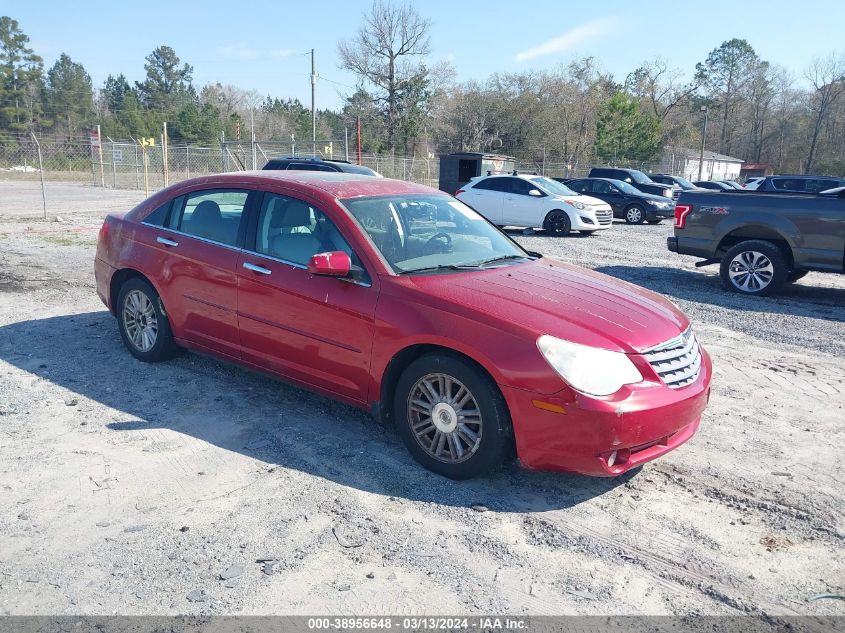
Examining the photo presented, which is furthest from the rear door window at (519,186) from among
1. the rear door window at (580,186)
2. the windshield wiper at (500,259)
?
the windshield wiper at (500,259)

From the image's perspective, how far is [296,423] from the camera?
4.69 m

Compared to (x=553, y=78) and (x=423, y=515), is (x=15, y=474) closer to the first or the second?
(x=423, y=515)

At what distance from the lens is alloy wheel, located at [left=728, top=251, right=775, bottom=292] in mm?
9789

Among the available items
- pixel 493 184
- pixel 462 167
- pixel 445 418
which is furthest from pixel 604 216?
pixel 445 418

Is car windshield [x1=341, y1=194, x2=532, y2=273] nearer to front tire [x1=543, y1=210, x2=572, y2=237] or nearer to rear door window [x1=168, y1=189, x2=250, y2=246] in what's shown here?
rear door window [x1=168, y1=189, x2=250, y2=246]

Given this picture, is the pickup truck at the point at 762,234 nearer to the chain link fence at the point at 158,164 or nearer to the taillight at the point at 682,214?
the taillight at the point at 682,214

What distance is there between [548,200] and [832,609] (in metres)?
15.2

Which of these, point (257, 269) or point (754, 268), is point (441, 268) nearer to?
point (257, 269)

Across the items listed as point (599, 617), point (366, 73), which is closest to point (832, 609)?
point (599, 617)

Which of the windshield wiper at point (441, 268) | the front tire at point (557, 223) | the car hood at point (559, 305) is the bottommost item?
the front tire at point (557, 223)

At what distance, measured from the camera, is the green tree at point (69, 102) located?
65.1 metres

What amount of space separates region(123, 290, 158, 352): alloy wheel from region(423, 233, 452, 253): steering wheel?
2481 mm

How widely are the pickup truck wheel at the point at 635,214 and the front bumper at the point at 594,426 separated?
19999 mm

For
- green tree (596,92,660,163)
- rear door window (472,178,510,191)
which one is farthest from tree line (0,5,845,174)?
rear door window (472,178,510,191)
